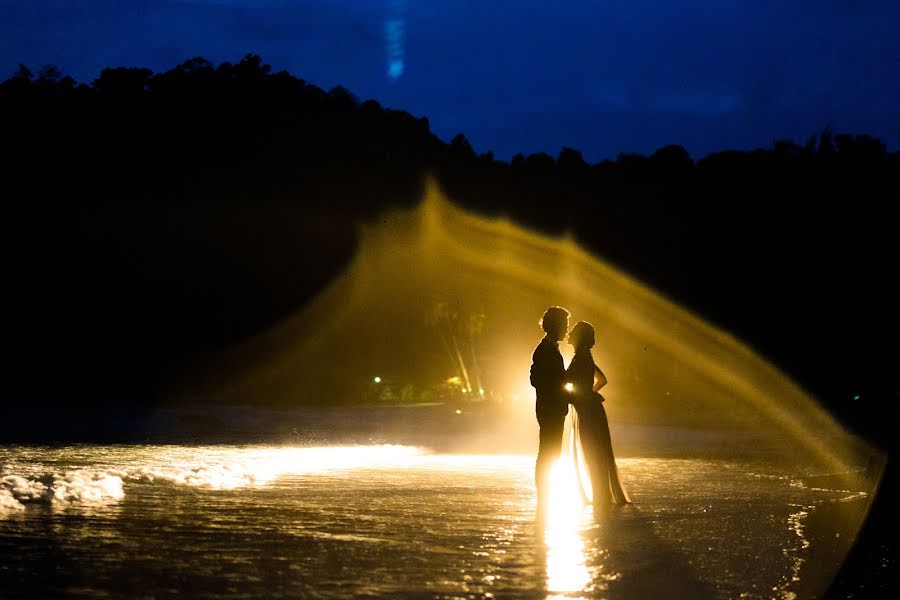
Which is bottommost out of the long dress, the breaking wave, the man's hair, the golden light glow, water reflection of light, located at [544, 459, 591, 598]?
water reflection of light, located at [544, 459, 591, 598]

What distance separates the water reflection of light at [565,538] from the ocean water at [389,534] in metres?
0.03

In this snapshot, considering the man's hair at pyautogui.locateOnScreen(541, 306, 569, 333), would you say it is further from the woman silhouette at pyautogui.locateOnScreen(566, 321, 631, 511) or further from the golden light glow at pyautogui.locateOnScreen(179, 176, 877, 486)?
the golden light glow at pyautogui.locateOnScreen(179, 176, 877, 486)

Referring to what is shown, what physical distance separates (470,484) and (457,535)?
441 cm

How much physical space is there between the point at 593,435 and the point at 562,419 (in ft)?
1.61

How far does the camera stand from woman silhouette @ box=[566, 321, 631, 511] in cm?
1124

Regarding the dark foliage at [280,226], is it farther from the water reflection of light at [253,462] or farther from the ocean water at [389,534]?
the ocean water at [389,534]

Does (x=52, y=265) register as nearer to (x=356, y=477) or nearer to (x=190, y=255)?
(x=190, y=255)

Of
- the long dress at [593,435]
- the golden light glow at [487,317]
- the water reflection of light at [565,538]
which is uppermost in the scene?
the golden light glow at [487,317]

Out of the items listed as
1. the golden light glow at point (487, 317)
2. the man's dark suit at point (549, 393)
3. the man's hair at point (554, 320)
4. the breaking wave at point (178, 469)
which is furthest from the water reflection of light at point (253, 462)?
the golden light glow at point (487, 317)

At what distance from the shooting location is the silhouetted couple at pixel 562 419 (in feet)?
36.4

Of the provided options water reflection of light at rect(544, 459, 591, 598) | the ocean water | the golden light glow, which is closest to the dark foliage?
the golden light glow

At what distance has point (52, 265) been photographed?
49281 mm

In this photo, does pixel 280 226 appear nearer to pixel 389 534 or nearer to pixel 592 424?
pixel 592 424

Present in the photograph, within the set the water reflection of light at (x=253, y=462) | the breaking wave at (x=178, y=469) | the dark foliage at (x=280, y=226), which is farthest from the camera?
the dark foliage at (x=280, y=226)
